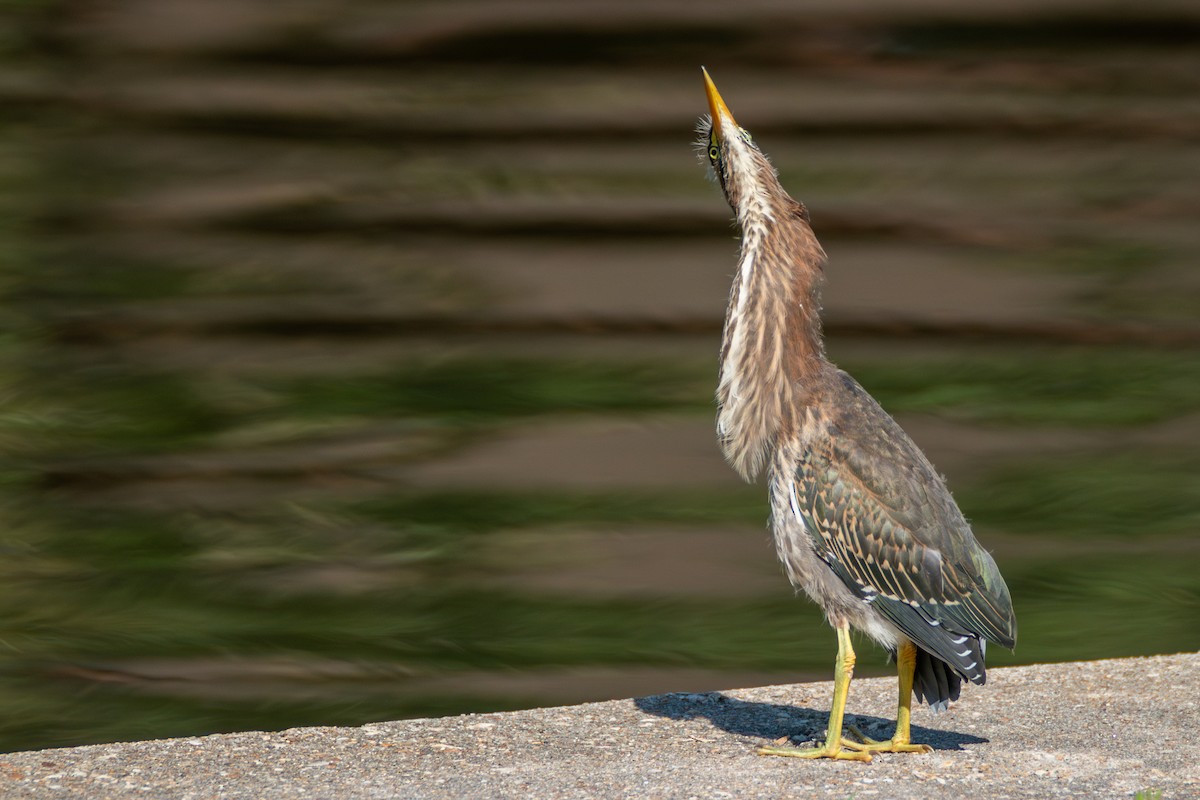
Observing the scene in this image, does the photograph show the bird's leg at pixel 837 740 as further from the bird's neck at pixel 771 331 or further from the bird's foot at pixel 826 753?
the bird's neck at pixel 771 331

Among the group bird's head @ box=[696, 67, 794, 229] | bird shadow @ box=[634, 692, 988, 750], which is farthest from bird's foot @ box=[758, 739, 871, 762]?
bird's head @ box=[696, 67, 794, 229]

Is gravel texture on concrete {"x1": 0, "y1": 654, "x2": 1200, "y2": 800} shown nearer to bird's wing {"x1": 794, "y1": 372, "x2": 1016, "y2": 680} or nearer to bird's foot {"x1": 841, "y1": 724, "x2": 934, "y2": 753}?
bird's foot {"x1": 841, "y1": 724, "x2": 934, "y2": 753}

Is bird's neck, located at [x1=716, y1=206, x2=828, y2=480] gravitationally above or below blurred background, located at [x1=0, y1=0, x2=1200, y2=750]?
below

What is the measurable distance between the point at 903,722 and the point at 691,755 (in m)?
0.57

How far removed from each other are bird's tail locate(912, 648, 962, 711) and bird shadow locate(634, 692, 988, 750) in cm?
12

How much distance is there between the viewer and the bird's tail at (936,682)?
4375mm

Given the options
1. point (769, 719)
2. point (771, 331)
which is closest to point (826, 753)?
point (769, 719)

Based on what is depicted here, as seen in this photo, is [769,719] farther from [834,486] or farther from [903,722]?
[834,486]

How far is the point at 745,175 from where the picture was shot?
14.1 ft

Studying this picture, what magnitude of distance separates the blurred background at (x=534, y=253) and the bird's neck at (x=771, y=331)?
2.19 metres

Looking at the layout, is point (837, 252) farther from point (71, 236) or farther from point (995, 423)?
point (71, 236)

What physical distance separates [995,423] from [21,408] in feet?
13.4

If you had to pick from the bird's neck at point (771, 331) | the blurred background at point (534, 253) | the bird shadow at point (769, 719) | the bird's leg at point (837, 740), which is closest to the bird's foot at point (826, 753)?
the bird's leg at point (837, 740)

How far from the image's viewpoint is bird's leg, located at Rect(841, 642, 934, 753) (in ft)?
13.9
